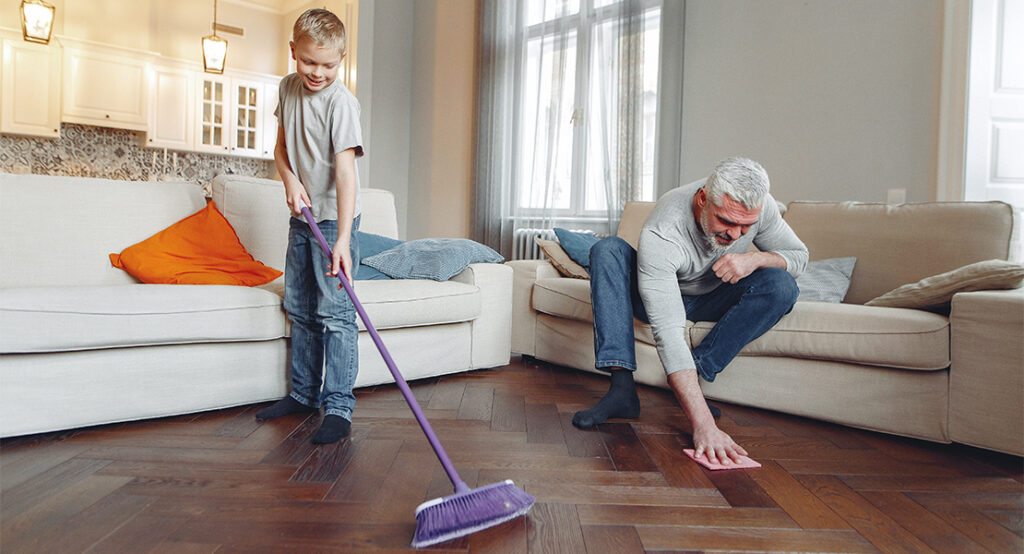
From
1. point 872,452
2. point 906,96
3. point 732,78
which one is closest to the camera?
point 872,452

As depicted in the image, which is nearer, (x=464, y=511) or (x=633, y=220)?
(x=464, y=511)

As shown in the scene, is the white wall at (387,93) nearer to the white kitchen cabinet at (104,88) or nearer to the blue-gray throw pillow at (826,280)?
the white kitchen cabinet at (104,88)

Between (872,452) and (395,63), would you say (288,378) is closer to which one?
(872,452)

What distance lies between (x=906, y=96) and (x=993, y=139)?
0.37 meters

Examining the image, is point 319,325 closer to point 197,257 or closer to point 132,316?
point 132,316

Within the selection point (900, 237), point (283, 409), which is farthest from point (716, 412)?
point (283, 409)

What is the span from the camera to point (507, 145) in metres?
4.61

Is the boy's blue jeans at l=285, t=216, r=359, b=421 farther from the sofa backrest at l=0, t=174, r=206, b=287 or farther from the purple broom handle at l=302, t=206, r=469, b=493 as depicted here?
the sofa backrest at l=0, t=174, r=206, b=287

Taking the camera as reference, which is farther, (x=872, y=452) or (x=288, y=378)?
(x=288, y=378)

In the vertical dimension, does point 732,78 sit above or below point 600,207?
above

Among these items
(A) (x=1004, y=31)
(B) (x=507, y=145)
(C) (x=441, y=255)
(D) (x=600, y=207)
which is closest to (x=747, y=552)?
(C) (x=441, y=255)

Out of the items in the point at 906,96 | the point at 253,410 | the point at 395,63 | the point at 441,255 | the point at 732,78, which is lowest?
the point at 253,410

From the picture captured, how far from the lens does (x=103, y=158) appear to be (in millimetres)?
5520

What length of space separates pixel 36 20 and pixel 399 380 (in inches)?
168
